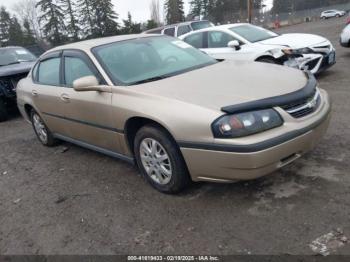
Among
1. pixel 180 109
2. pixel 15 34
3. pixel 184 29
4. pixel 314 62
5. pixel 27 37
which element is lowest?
pixel 27 37

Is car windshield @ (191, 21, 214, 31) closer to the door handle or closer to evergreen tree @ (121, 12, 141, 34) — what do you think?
the door handle

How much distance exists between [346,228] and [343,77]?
18.2 feet

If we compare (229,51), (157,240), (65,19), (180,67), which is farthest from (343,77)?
(65,19)

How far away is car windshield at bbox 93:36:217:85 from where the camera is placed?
4.11m

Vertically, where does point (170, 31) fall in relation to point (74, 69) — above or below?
below

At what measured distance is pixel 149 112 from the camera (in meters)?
3.53

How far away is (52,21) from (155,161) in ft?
170

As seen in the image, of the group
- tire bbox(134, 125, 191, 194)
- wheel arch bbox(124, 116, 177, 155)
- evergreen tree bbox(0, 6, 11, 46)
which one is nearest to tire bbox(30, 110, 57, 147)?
wheel arch bbox(124, 116, 177, 155)

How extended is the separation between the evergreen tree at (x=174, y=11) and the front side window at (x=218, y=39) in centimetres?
5335

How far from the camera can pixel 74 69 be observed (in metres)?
4.68

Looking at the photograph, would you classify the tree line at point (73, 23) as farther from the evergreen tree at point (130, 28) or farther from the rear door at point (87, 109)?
the rear door at point (87, 109)

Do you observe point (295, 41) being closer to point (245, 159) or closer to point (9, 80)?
point (245, 159)

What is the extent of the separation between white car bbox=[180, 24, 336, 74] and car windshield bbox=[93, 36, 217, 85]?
115 inches

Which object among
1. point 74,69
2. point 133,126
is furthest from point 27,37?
point 133,126
